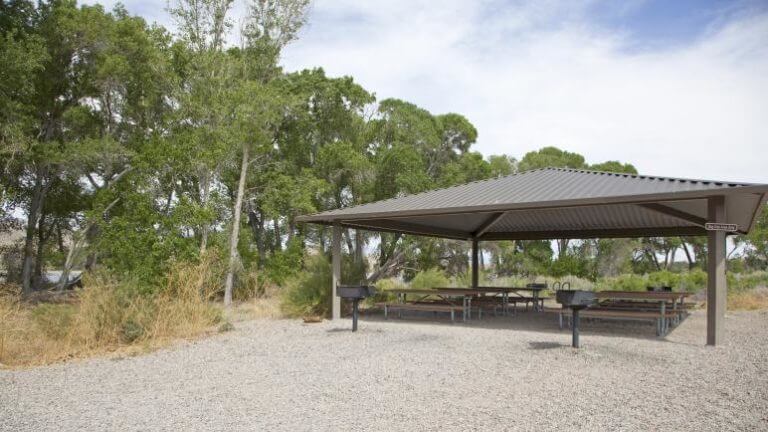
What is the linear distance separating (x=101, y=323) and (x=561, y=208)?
7242 mm

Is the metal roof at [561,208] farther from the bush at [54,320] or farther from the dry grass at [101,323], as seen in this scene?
the bush at [54,320]

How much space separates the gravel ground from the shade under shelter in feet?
6.01

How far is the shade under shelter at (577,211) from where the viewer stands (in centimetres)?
734

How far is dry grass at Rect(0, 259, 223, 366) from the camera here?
6910 mm

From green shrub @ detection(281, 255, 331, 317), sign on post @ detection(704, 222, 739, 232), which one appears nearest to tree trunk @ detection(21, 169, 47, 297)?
green shrub @ detection(281, 255, 331, 317)

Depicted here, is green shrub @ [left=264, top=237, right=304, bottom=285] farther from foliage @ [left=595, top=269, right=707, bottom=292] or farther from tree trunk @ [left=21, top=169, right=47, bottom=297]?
foliage @ [left=595, top=269, right=707, bottom=292]

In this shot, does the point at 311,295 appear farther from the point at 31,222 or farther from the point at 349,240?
the point at 31,222

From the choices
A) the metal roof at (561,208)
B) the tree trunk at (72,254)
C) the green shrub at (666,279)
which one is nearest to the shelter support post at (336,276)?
the metal roof at (561,208)

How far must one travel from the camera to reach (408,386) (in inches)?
201

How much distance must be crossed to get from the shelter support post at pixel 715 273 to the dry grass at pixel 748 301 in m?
6.91

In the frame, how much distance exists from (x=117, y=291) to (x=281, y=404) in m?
4.26

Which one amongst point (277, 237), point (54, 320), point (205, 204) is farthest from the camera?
point (277, 237)

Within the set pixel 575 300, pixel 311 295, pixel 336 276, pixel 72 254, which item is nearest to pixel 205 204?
pixel 311 295

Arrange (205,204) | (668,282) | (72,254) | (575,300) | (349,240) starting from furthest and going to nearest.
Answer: (349,240) < (668,282) < (72,254) < (205,204) < (575,300)
